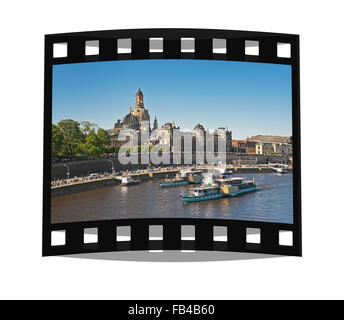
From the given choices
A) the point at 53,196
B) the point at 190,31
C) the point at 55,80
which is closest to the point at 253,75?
the point at 190,31

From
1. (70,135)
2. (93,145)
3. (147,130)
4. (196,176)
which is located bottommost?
(196,176)

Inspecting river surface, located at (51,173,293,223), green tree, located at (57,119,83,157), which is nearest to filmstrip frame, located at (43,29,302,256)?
river surface, located at (51,173,293,223)

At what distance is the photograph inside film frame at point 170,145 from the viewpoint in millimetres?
12805

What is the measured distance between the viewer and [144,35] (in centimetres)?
1255

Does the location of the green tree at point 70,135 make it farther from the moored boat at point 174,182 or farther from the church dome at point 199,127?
the church dome at point 199,127

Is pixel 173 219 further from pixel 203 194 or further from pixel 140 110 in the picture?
pixel 140 110

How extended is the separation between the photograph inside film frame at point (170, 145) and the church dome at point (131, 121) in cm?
3

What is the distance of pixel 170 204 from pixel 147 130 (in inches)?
85.0

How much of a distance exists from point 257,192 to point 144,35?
16.9ft

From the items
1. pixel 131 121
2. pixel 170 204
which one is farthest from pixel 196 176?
pixel 131 121

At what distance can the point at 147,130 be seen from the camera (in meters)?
13.5

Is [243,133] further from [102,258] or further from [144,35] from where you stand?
[102,258]

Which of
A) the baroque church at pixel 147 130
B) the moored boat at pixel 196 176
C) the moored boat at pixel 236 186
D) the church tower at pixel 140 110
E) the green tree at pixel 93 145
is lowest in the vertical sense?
the moored boat at pixel 236 186

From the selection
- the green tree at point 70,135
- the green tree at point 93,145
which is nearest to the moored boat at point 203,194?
the green tree at point 93,145
